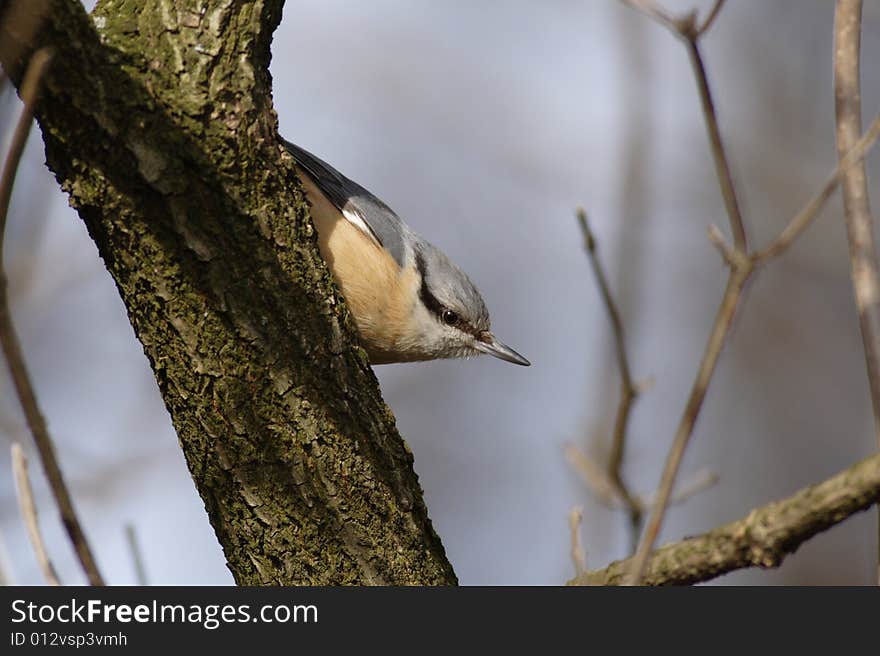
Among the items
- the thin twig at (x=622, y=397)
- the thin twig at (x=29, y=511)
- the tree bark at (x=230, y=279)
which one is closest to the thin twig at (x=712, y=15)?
the thin twig at (x=622, y=397)

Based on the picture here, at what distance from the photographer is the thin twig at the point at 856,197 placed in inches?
56.9

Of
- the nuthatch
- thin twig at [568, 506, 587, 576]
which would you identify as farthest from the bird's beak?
thin twig at [568, 506, 587, 576]

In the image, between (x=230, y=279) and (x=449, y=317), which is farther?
(x=449, y=317)

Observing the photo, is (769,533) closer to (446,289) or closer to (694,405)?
(694,405)

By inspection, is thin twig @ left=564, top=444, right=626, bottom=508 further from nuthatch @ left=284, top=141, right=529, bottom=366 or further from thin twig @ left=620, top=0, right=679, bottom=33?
nuthatch @ left=284, top=141, right=529, bottom=366

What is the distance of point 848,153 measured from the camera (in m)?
1.50

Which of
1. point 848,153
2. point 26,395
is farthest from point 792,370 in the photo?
point 26,395

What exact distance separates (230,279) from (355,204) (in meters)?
1.25

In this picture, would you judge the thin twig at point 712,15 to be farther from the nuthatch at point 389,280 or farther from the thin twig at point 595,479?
the nuthatch at point 389,280

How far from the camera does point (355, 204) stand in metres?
3.25

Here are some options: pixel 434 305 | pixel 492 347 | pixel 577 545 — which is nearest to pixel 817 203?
pixel 577 545
